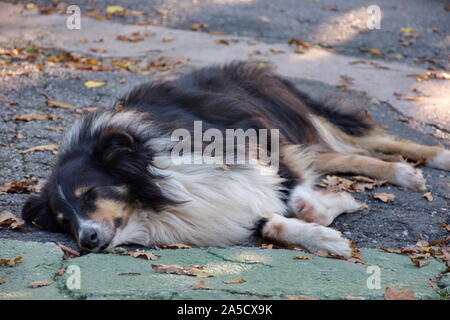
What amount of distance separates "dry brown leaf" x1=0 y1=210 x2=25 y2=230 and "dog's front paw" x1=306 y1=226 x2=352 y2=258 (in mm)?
2046

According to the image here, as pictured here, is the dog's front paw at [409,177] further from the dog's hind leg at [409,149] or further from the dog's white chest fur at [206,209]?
the dog's white chest fur at [206,209]

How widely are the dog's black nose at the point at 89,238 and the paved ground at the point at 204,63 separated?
0.10 meters

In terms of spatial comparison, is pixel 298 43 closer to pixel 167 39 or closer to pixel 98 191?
pixel 167 39

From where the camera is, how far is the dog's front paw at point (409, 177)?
5387 mm

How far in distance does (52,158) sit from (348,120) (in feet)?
9.76

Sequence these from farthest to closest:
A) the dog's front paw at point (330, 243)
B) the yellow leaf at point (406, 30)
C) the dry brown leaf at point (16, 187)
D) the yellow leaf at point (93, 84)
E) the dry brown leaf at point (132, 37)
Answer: the yellow leaf at point (406, 30), the dry brown leaf at point (132, 37), the yellow leaf at point (93, 84), the dry brown leaf at point (16, 187), the dog's front paw at point (330, 243)

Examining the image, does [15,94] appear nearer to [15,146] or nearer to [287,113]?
[15,146]

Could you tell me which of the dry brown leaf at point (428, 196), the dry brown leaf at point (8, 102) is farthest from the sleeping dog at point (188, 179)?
the dry brown leaf at point (8, 102)

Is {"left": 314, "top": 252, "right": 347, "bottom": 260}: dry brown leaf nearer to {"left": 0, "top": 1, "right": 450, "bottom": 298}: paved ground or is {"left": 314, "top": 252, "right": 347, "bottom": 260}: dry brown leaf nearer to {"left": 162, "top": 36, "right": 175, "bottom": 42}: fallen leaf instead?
{"left": 0, "top": 1, "right": 450, "bottom": 298}: paved ground

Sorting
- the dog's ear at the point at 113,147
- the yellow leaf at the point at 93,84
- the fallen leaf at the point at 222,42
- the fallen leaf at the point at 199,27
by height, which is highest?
the fallen leaf at the point at 199,27

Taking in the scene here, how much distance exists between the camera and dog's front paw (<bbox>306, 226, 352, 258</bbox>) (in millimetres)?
4176

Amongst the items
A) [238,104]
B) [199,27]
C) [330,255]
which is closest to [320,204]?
[330,255]

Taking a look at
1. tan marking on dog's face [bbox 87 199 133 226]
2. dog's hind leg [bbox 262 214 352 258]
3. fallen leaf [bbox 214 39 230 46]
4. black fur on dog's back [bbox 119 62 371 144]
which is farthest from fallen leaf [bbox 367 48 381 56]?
tan marking on dog's face [bbox 87 199 133 226]
